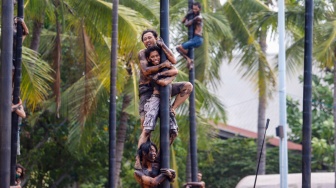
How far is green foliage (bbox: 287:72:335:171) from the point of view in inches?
1594

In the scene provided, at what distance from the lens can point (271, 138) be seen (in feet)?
146

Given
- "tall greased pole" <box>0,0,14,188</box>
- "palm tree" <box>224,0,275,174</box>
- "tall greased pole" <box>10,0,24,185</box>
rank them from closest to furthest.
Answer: "tall greased pole" <box>0,0,14,188</box>, "tall greased pole" <box>10,0,24,185</box>, "palm tree" <box>224,0,275,174</box>

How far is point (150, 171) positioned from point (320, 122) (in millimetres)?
26011

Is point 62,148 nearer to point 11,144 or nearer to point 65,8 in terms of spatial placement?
point 65,8

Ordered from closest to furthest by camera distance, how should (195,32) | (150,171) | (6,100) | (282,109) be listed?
(150,171) < (6,100) < (195,32) < (282,109)

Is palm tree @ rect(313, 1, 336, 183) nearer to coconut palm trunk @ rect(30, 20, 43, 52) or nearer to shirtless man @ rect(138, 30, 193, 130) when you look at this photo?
coconut palm trunk @ rect(30, 20, 43, 52)

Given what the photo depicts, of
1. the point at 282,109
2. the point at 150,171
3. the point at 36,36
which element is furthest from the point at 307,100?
the point at 36,36

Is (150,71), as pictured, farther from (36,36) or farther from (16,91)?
(36,36)

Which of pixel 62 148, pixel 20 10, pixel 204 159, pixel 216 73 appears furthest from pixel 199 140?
pixel 20 10

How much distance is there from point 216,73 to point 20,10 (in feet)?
50.5

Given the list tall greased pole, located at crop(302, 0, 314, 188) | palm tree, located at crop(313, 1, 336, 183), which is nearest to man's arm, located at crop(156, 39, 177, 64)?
tall greased pole, located at crop(302, 0, 314, 188)

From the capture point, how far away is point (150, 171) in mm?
17000

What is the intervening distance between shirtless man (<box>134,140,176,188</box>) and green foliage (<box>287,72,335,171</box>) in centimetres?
2334

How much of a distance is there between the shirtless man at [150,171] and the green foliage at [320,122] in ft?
76.6
